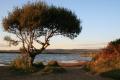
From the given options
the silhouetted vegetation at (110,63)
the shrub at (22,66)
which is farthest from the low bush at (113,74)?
the shrub at (22,66)

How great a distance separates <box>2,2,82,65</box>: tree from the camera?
3806 centimetres

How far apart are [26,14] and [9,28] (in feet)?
11.7

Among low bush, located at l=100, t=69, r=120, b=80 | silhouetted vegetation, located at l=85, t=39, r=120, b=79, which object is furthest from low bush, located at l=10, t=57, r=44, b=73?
low bush, located at l=100, t=69, r=120, b=80

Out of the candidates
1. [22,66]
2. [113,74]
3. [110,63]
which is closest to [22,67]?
[22,66]

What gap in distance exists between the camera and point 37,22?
1486 inches

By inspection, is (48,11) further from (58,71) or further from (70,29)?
(58,71)

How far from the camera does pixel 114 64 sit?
111 ft

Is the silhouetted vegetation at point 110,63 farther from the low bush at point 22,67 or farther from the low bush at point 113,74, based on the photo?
the low bush at point 22,67

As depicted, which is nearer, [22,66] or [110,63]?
[110,63]

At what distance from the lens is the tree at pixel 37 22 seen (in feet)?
125

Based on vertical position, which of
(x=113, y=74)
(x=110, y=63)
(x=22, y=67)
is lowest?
(x=113, y=74)

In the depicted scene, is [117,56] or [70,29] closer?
[117,56]

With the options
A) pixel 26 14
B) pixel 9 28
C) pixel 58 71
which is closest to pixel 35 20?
pixel 26 14

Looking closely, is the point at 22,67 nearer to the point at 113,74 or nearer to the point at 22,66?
the point at 22,66
